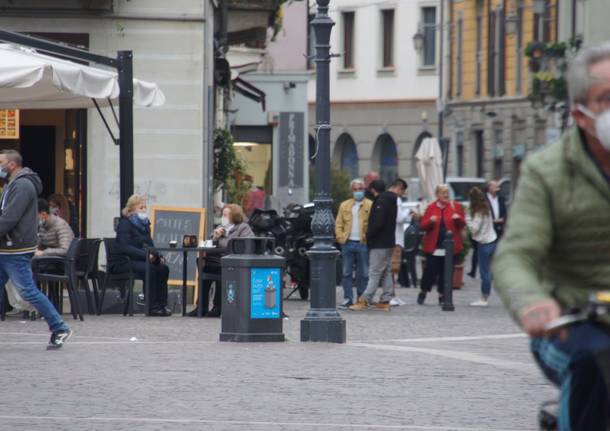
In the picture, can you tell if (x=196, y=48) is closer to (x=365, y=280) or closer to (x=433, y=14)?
(x=365, y=280)

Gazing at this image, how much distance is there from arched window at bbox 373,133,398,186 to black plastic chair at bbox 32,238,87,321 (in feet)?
151

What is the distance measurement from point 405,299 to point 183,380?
13633 millimetres

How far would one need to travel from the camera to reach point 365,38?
65938mm

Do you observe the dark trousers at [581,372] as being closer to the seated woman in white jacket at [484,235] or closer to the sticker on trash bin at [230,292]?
the sticker on trash bin at [230,292]

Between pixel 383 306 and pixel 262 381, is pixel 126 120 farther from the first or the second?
pixel 262 381

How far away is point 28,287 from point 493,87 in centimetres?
4218

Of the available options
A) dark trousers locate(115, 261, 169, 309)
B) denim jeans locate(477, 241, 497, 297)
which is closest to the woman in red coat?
denim jeans locate(477, 241, 497, 297)

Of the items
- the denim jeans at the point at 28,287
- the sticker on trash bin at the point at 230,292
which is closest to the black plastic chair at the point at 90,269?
the sticker on trash bin at the point at 230,292

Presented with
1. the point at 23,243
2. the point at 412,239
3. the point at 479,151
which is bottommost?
the point at 412,239

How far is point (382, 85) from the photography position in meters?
65.2

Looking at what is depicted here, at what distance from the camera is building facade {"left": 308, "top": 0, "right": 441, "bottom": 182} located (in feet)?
209

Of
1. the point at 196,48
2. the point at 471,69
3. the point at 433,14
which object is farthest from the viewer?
the point at 433,14

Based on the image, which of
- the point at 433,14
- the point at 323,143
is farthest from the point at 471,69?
the point at 323,143

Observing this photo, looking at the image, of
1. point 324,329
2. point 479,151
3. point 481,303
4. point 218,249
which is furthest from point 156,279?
point 479,151
